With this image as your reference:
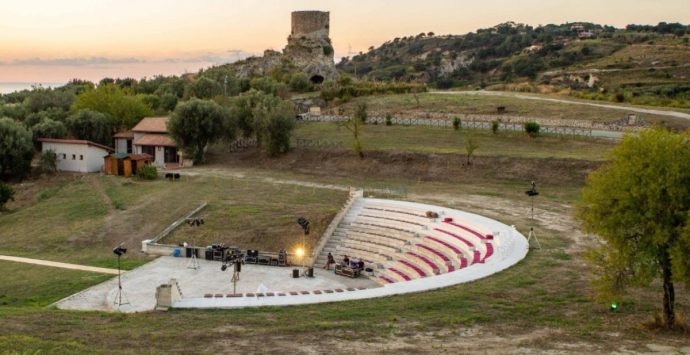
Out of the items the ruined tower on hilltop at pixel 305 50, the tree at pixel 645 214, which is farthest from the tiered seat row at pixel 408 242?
the ruined tower on hilltop at pixel 305 50

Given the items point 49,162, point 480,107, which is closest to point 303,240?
point 49,162

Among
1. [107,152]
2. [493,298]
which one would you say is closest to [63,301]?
[493,298]

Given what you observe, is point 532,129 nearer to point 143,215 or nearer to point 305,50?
point 143,215

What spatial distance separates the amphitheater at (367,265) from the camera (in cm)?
2027

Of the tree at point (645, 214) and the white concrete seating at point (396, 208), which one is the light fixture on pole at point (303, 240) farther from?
the tree at point (645, 214)

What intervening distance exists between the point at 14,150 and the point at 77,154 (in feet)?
14.5

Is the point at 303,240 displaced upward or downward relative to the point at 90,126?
downward

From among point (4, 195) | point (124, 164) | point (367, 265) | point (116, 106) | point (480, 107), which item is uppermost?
point (480, 107)

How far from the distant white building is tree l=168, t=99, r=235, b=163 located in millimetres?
5925

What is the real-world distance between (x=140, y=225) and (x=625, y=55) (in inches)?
4189

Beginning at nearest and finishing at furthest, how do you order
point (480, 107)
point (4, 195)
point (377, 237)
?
point (377, 237)
point (4, 195)
point (480, 107)

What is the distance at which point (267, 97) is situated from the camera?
5828 centimetres

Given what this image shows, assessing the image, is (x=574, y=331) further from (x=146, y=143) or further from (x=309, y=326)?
(x=146, y=143)

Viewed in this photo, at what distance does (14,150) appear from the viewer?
47.9 m
